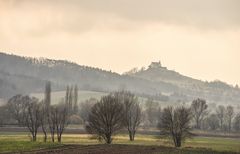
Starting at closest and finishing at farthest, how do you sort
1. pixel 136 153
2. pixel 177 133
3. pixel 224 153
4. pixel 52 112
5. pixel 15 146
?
pixel 136 153 < pixel 224 153 < pixel 15 146 < pixel 177 133 < pixel 52 112

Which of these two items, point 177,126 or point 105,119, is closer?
point 177,126

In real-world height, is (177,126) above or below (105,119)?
below

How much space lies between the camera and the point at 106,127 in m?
108

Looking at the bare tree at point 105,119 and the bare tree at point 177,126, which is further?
the bare tree at point 105,119

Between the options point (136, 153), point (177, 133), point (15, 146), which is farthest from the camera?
point (177, 133)

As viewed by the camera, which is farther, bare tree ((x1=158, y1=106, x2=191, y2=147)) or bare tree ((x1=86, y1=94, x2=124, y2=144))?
bare tree ((x1=86, y1=94, x2=124, y2=144))

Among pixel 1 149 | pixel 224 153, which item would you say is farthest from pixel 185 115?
pixel 1 149

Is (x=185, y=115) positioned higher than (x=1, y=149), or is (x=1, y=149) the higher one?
(x=185, y=115)

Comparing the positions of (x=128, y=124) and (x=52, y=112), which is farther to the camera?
(x=128, y=124)

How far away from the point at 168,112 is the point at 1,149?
41.1 meters

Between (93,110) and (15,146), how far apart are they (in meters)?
24.2

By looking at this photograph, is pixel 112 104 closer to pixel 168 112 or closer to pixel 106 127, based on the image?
pixel 106 127

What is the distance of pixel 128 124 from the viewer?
136 meters

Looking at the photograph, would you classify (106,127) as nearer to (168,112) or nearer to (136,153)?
(168,112)
